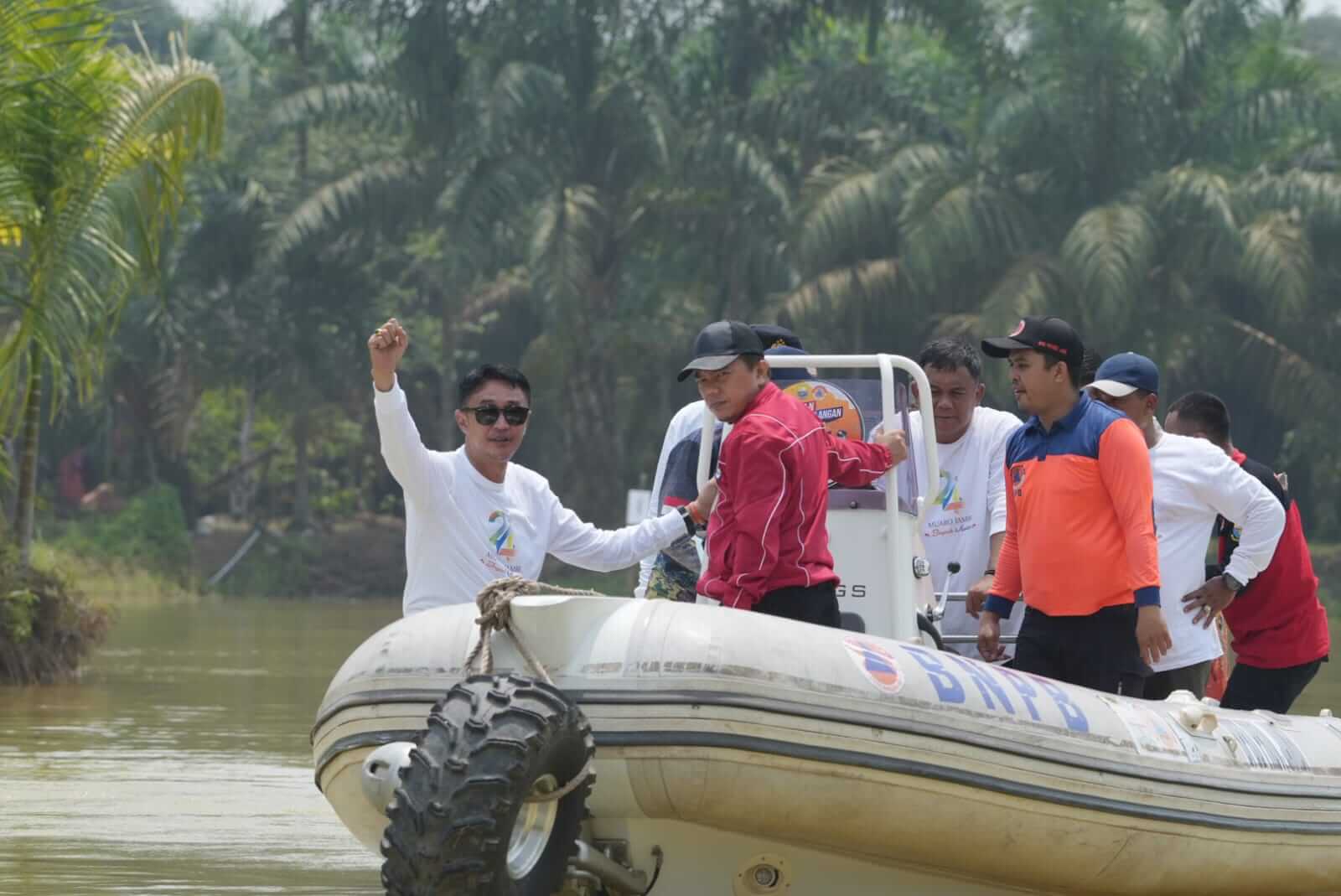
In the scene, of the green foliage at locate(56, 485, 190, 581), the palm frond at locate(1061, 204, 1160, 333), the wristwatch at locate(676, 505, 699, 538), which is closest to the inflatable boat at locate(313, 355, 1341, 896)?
the wristwatch at locate(676, 505, 699, 538)

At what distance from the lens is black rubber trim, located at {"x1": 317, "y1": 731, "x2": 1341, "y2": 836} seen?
6062mm

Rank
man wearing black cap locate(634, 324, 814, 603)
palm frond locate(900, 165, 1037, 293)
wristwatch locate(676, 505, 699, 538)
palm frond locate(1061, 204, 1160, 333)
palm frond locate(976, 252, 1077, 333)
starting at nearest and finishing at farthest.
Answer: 1. wristwatch locate(676, 505, 699, 538)
2. man wearing black cap locate(634, 324, 814, 603)
3. palm frond locate(1061, 204, 1160, 333)
4. palm frond locate(976, 252, 1077, 333)
5. palm frond locate(900, 165, 1037, 293)

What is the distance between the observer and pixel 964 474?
27.3 ft

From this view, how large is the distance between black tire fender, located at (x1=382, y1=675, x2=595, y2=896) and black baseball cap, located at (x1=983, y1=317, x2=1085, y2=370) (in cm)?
204

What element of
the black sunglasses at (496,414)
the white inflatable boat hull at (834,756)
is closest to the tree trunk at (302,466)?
the black sunglasses at (496,414)

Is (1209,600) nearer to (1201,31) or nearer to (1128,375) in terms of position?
(1128,375)

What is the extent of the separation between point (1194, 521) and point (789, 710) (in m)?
2.27

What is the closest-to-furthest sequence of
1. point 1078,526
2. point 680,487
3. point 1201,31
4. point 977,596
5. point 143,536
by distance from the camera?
point 1078,526, point 680,487, point 977,596, point 143,536, point 1201,31

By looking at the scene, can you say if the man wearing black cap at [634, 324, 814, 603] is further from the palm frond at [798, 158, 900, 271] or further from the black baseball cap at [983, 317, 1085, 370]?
the palm frond at [798, 158, 900, 271]

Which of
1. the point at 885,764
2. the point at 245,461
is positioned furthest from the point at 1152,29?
the point at 885,764

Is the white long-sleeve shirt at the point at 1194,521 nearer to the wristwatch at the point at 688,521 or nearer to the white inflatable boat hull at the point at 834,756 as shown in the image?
the white inflatable boat hull at the point at 834,756

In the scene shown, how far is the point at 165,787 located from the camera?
1080 centimetres

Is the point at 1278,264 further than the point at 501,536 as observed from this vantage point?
Yes

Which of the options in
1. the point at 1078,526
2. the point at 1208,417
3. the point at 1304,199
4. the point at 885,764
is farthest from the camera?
the point at 1304,199
